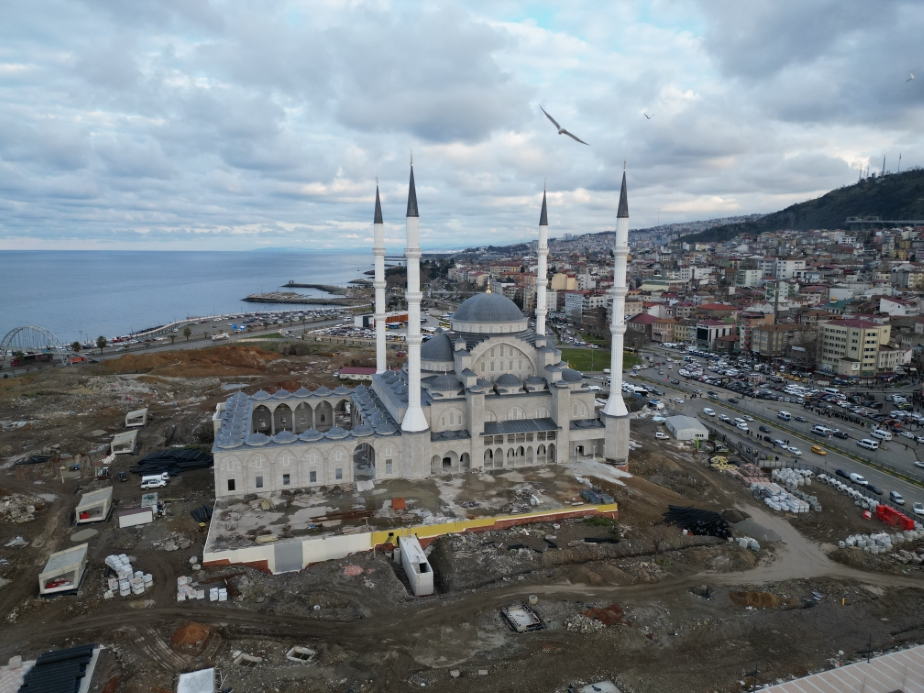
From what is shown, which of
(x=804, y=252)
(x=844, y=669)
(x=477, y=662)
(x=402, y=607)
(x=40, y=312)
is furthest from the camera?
(x=804, y=252)

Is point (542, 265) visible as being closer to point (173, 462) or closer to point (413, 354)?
point (413, 354)

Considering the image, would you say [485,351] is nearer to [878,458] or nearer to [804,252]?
[878,458]

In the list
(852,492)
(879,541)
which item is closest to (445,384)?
(879,541)

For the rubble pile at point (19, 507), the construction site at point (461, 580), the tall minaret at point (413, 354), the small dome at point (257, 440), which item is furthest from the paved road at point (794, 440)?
the rubble pile at point (19, 507)

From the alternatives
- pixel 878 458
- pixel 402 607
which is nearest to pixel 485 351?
pixel 402 607

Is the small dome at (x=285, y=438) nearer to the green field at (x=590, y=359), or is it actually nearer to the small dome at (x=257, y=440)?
the small dome at (x=257, y=440)

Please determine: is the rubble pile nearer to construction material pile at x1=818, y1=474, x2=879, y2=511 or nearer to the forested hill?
construction material pile at x1=818, y1=474, x2=879, y2=511
